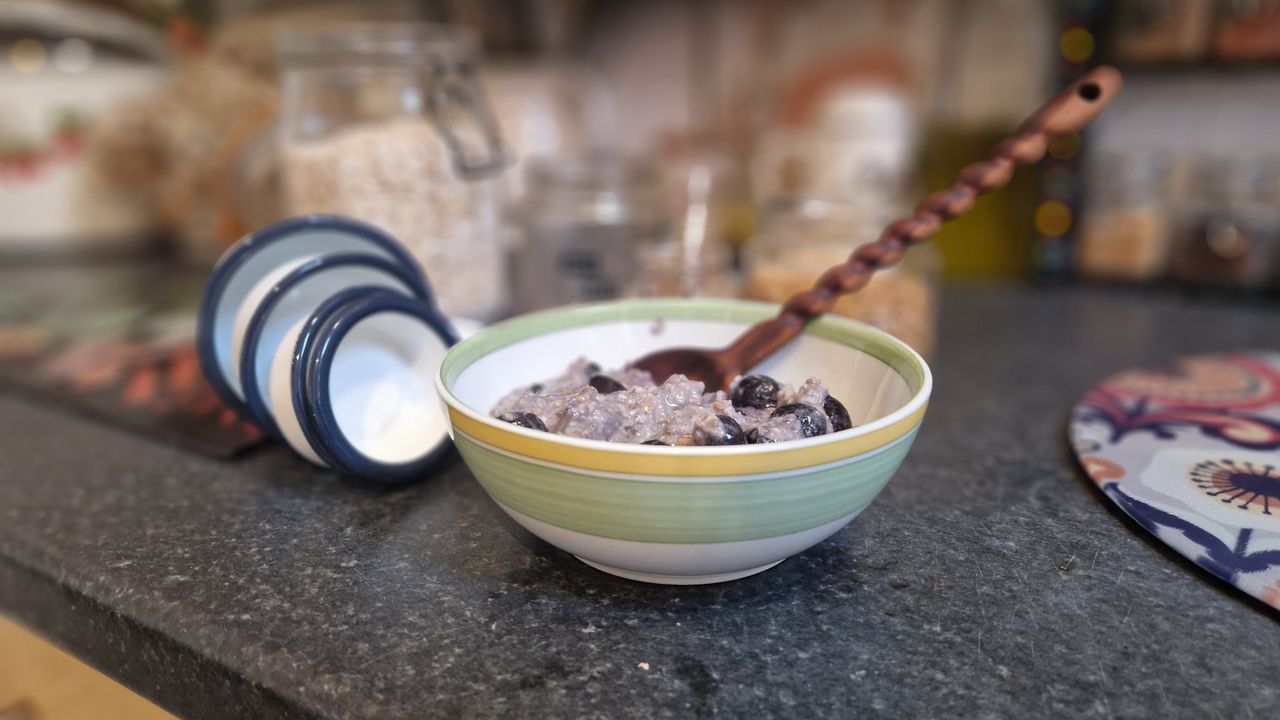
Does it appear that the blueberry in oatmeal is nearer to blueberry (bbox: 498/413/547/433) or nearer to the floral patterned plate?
blueberry (bbox: 498/413/547/433)

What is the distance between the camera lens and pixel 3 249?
4.83ft

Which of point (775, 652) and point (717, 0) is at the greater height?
point (717, 0)

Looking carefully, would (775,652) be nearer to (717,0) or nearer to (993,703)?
(993,703)

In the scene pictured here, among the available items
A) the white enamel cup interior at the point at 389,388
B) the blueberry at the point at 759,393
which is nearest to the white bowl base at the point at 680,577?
the blueberry at the point at 759,393

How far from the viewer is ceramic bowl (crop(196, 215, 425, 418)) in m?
0.67

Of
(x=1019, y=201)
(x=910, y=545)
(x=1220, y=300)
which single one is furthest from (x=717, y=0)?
(x=910, y=545)

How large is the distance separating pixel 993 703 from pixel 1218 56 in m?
1.10

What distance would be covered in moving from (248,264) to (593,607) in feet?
1.41

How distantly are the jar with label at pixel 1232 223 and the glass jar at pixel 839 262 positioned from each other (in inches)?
19.6

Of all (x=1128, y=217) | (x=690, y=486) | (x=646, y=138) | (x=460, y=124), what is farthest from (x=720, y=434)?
(x=646, y=138)

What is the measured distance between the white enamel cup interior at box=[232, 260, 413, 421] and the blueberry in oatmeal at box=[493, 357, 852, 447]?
0.71ft

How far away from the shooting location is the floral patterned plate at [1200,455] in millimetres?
496

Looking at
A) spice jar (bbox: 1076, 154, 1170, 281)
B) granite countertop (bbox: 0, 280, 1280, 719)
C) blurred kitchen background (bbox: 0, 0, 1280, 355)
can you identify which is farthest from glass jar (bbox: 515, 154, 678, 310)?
spice jar (bbox: 1076, 154, 1170, 281)

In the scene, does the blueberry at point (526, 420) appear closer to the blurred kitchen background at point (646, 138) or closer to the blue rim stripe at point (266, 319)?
the blue rim stripe at point (266, 319)
